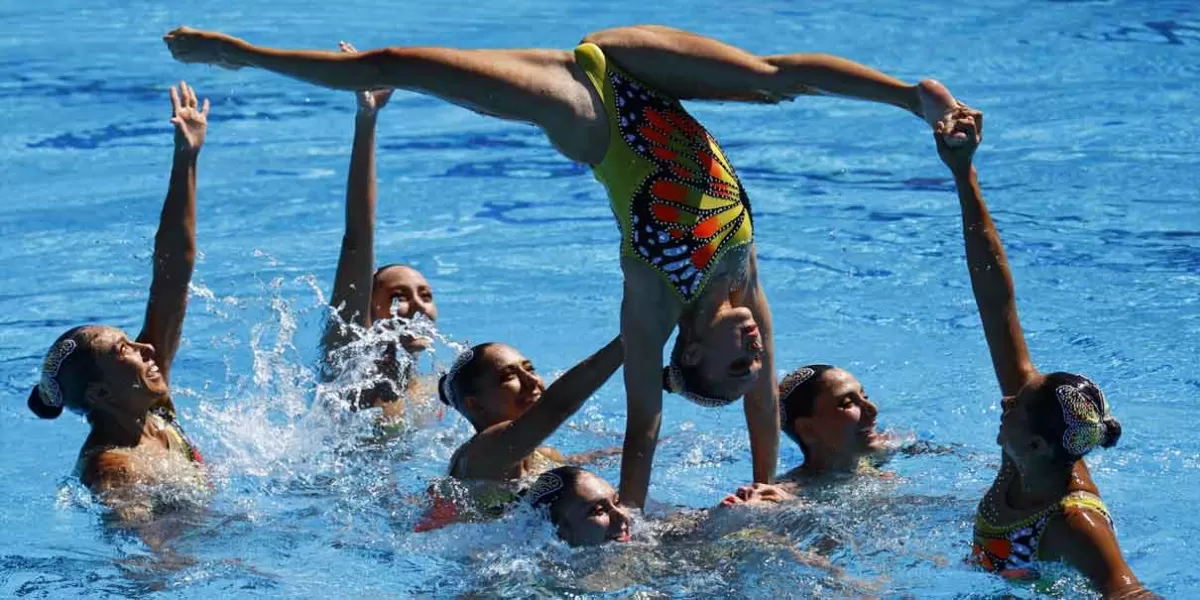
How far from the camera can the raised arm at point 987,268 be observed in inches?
165

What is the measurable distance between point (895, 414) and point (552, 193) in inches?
137

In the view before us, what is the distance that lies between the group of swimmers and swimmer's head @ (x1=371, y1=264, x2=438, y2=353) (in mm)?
673

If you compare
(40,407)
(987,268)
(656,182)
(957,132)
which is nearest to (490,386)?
(656,182)

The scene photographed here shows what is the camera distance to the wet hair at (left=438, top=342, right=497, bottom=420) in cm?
541

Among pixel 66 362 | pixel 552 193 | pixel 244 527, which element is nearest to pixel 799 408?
pixel 244 527

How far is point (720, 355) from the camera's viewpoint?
15.9ft

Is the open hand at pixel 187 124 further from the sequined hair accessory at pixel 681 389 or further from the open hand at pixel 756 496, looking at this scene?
the open hand at pixel 756 496

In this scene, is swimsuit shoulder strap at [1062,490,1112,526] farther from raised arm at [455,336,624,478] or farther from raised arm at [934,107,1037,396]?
raised arm at [455,336,624,478]

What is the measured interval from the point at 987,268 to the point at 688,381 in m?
1.10

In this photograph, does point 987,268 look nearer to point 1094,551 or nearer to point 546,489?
point 1094,551

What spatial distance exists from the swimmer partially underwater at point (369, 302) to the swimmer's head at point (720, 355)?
1.67 m

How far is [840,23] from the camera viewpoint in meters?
12.3

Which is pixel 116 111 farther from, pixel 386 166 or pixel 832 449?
pixel 832 449

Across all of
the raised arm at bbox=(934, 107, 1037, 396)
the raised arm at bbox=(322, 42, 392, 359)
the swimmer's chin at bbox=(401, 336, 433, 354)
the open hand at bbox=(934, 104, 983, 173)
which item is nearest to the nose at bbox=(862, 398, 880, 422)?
the raised arm at bbox=(934, 107, 1037, 396)
